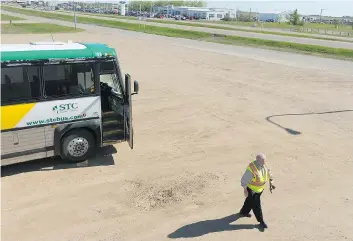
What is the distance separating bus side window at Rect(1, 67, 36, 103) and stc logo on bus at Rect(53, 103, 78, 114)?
2.10ft

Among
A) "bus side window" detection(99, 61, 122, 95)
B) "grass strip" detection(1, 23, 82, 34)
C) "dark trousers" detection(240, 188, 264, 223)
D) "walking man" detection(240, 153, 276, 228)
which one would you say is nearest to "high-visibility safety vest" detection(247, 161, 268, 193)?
"walking man" detection(240, 153, 276, 228)

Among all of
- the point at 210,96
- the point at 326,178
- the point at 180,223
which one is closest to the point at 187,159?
the point at 180,223

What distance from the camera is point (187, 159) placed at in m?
10.0

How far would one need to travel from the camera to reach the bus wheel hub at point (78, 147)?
30.2 feet

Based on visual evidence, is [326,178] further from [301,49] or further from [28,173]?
[301,49]

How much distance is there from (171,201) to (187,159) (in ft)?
7.71

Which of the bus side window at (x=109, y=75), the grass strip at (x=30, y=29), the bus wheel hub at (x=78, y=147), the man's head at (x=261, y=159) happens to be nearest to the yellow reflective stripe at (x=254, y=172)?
the man's head at (x=261, y=159)

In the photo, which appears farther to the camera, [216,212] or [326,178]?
[326,178]

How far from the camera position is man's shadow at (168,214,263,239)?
669 centimetres

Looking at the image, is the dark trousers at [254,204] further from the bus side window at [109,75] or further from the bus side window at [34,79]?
the bus side window at [34,79]

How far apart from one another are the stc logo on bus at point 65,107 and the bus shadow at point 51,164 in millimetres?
1601

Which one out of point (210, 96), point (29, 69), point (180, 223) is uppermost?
point (29, 69)

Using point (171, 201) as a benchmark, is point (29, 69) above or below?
above

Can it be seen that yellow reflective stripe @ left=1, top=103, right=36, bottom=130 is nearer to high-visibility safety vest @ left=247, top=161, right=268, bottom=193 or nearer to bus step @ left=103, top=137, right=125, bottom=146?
bus step @ left=103, top=137, right=125, bottom=146
